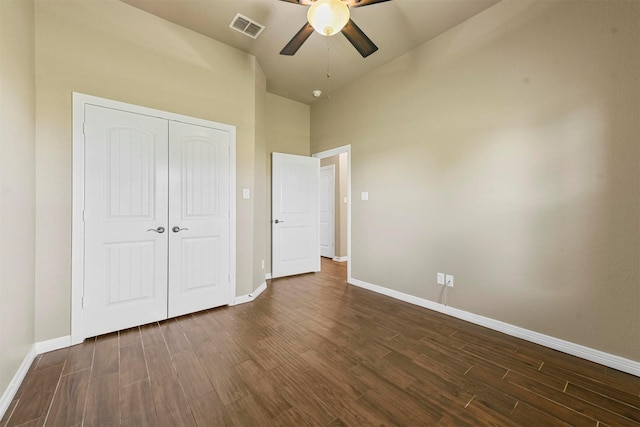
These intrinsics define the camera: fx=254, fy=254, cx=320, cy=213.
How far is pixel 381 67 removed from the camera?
3.43 m

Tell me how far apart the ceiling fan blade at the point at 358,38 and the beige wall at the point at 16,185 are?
2.15m

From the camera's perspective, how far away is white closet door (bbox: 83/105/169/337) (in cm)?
222

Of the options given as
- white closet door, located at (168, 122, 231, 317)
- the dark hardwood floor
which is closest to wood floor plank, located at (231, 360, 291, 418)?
the dark hardwood floor

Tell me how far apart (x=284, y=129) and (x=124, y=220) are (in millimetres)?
2752

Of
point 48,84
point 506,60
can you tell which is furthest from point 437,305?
point 48,84

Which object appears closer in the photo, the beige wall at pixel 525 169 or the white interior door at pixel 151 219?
the beige wall at pixel 525 169

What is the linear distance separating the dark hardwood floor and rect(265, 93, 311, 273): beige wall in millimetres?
2059

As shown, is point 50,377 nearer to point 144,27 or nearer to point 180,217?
point 180,217

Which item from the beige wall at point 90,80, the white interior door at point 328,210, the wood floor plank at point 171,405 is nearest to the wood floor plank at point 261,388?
the wood floor plank at point 171,405

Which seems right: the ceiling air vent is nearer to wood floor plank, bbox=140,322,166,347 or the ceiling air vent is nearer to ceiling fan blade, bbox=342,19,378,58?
ceiling fan blade, bbox=342,19,378,58

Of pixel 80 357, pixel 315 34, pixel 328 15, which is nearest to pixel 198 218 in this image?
pixel 80 357

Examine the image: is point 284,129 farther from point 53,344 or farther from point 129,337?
point 53,344

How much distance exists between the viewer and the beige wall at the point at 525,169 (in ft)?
6.02

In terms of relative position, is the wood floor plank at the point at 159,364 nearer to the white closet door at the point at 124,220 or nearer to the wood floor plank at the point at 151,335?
the wood floor plank at the point at 151,335
